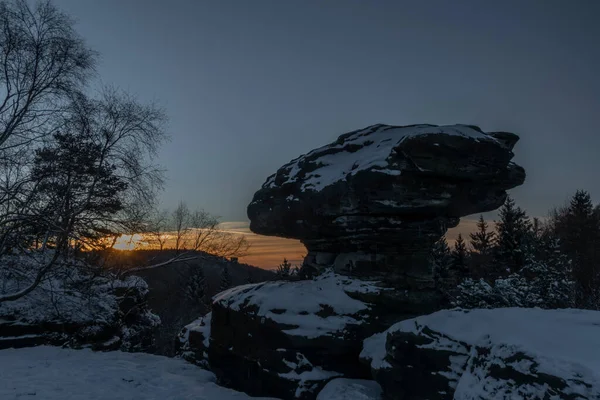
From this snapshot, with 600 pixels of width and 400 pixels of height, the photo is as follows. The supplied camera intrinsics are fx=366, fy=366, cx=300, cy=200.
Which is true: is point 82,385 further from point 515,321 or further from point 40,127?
point 515,321

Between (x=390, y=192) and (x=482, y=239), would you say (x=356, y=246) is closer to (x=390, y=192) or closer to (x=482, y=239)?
A: (x=390, y=192)

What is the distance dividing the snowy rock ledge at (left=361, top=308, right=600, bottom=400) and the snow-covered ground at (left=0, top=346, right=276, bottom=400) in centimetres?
402

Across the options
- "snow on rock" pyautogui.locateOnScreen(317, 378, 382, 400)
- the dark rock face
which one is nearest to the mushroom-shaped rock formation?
the dark rock face

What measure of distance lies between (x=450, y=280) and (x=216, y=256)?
24.0 m

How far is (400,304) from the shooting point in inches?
321

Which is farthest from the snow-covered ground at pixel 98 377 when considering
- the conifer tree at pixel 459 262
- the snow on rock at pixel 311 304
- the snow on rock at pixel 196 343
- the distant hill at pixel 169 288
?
Result: the conifer tree at pixel 459 262

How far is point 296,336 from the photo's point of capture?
7.62 metres

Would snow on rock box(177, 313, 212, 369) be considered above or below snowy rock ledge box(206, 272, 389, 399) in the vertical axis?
below

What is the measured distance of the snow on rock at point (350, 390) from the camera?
6441 millimetres

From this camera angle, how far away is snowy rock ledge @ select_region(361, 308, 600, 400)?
140 inches

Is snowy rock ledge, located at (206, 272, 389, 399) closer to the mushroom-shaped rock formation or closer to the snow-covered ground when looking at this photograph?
the snow-covered ground

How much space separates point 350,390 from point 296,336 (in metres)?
1.51

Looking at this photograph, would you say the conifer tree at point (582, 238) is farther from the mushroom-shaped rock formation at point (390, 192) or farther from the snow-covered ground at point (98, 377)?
the snow-covered ground at point (98, 377)

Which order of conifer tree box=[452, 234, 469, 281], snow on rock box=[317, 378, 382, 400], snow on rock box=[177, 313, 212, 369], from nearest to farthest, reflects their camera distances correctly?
snow on rock box=[317, 378, 382, 400] → snow on rock box=[177, 313, 212, 369] → conifer tree box=[452, 234, 469, 281]
